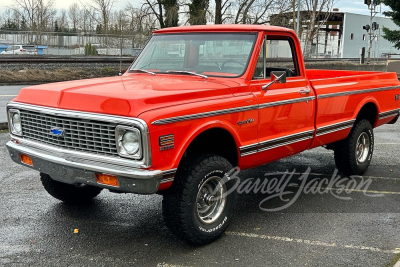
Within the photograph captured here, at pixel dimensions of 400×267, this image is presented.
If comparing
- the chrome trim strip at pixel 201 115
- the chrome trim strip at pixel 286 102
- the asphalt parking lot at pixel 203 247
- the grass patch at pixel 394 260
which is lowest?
the asphalt parking lot at pixel 203 247

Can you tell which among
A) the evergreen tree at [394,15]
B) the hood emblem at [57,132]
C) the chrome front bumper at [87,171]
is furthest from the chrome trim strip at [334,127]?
the evergreen tree at [394,15]

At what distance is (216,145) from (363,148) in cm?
320

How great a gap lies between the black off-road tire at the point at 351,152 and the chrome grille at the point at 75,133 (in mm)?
3828

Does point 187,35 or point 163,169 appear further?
point 187,35

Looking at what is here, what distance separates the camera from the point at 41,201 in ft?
17.9

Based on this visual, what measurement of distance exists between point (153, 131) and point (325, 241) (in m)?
2.02

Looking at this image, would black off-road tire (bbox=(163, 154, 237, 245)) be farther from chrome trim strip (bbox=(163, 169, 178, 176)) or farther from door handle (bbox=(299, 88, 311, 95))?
door handle (bbox=(299, 88, 311, 95))

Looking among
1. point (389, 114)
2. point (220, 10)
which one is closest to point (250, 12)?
point (220, 10)

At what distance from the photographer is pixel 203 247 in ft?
13.9

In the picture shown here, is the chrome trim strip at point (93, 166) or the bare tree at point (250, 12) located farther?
the bare tree at point (250, 12)

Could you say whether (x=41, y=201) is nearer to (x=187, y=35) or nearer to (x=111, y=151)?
→ (x=111, y=151)

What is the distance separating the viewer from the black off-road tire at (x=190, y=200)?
13.1 ft

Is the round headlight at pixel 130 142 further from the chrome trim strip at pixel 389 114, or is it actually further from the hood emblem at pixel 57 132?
the chrome trim strip at pixel 389 114

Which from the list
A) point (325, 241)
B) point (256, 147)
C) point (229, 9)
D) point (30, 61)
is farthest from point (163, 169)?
point (229, 9)
